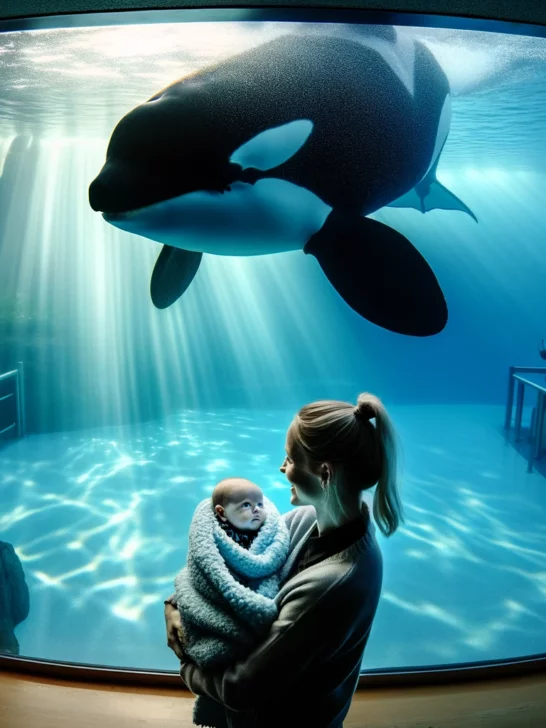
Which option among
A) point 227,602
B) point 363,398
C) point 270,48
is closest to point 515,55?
point 270,48

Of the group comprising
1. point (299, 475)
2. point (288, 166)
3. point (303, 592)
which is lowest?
point (303, 592)

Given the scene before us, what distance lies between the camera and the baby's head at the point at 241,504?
1.46m

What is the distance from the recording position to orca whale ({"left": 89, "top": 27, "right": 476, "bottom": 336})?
2.33m

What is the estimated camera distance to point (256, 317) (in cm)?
2766

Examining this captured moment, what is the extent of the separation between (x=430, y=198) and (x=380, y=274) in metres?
2.32

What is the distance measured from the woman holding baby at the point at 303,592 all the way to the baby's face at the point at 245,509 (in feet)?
0.26

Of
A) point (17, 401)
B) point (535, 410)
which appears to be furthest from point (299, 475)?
point (17, 401)

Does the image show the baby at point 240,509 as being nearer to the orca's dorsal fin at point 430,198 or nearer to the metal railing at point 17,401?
the orca's dorsal fin at point 430,198

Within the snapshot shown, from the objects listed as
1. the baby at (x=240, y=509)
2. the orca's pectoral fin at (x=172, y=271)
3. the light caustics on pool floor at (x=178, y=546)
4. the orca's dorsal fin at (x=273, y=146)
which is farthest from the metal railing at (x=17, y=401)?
the baby at (x=240, y=509)

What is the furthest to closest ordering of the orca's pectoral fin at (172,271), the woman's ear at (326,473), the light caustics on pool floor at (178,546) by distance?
the light caustics on pool floor at (178,546), the orca's pectoral fin at (172,271), the woman's ear at (326,473)

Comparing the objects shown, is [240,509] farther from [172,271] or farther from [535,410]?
[535,410]

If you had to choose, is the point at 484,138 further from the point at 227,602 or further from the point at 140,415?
the point at 140,415

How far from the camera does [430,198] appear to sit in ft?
15.0

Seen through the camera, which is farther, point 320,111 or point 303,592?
point 320,111
